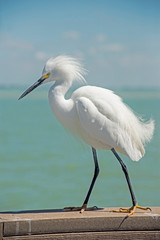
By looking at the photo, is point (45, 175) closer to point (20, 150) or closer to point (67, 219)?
point (20, 150)

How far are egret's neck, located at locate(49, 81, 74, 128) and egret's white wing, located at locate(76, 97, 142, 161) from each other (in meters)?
0.13

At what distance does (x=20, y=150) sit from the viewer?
19.1 meters

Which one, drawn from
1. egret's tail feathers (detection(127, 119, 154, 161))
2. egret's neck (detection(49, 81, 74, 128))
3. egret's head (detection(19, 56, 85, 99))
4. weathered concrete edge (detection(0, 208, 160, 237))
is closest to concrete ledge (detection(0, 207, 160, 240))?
weathered concrete edge (detection(0, 208, 160, 237))

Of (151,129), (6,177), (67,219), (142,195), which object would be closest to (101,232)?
(67,219)

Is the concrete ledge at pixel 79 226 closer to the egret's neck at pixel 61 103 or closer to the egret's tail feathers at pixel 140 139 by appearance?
the egret's tail feathers at pixel 140 139

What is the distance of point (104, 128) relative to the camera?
165 inches

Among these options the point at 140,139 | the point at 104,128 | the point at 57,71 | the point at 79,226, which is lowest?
the point at 79,226

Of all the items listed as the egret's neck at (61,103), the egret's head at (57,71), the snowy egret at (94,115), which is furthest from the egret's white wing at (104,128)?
the egret's head at (57,71)

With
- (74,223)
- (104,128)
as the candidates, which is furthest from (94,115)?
(74,223)

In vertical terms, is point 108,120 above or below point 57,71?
below

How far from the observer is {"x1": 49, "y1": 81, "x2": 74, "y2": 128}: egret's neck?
4258 mm

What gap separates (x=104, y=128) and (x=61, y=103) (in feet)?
1.34

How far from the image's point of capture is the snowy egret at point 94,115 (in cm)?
416

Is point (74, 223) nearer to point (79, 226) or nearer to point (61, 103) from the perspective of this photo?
point (79, 226)
